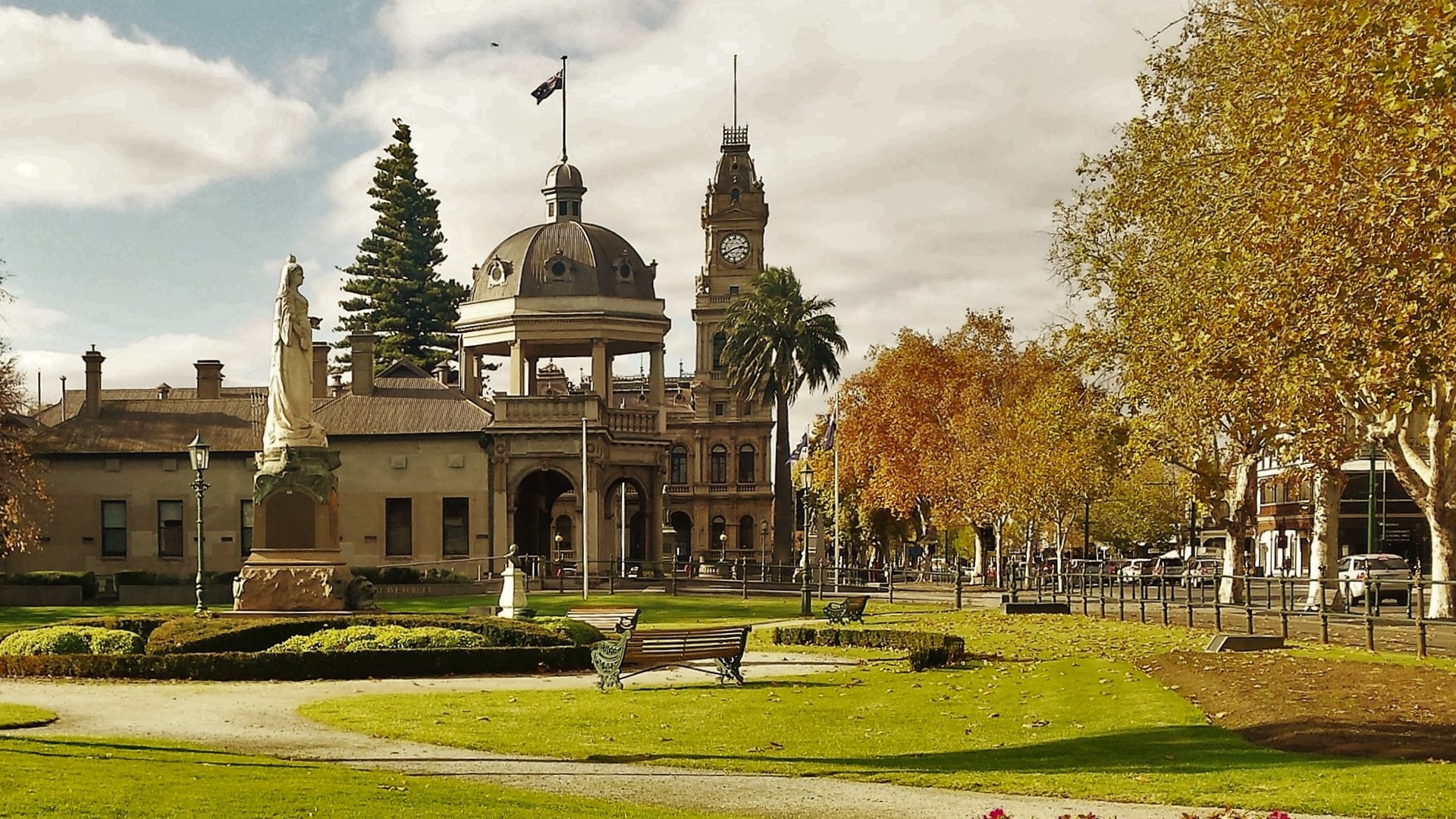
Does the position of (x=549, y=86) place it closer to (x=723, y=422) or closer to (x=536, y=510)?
(x=536, y=510)

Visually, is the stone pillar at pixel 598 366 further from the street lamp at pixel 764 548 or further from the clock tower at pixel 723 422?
the clock tower at pixel 723 422

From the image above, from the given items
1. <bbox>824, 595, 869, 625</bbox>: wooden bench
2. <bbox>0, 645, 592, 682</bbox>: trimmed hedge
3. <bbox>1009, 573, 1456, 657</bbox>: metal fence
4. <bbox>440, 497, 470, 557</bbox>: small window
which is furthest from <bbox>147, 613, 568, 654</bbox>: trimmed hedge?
<bbox>440, 497, 470, 557</bbox>: small window

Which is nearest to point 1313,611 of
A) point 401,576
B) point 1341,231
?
point 1341,231

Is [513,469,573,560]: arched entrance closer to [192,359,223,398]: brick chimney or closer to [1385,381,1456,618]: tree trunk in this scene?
[192,359,223,398]: brick chimney

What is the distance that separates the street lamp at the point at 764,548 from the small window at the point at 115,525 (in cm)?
2423

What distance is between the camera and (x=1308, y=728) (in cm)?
1680

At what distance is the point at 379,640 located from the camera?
85.4 ft

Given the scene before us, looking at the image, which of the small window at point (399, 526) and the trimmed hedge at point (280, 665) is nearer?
the trimmed hedge at point (280, 665)

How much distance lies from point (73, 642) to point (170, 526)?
36943 millimetres

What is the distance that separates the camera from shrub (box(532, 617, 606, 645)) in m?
27.7

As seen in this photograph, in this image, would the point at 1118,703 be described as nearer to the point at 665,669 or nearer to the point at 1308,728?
the point at 1308,728

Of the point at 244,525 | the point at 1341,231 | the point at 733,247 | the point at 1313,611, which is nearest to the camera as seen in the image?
the point at 1341,231

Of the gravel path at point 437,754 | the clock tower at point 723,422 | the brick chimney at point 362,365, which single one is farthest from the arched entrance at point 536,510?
the clock tower at point 723,422

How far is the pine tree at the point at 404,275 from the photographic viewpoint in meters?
98.3
